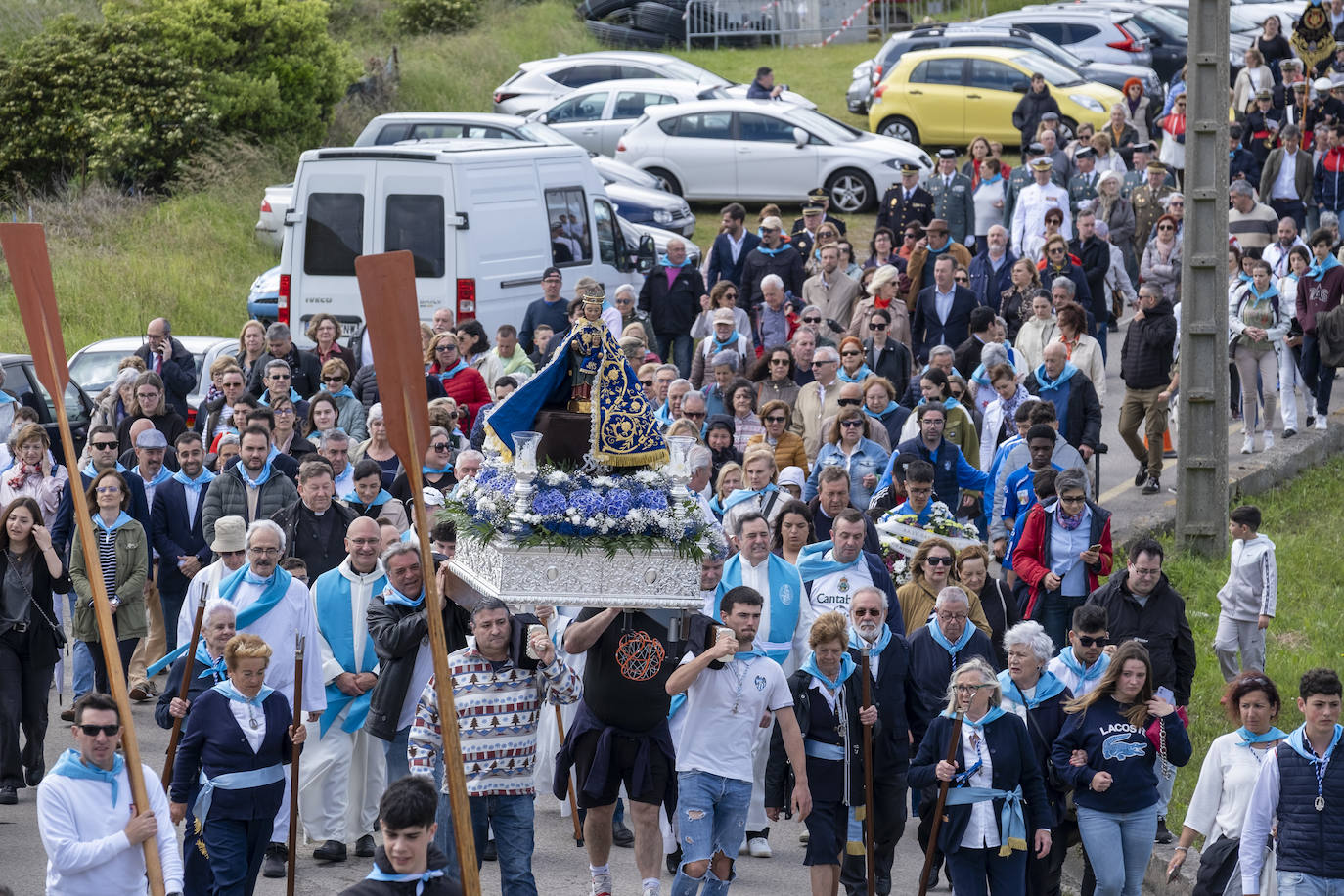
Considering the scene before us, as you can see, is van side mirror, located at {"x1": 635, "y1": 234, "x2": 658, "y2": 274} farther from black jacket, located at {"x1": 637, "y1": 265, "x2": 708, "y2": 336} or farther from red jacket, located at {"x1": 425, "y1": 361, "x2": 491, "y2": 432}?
red jacket, located at {"x1": 425, "y1": 361, "x2": 491, "y2": 432}

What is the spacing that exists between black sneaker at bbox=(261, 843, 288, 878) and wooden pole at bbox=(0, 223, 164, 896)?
8.71 ft

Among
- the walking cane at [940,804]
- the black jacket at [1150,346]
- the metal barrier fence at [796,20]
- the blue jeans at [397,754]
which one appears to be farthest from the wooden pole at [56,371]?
the metal barrier fence at [796,20]

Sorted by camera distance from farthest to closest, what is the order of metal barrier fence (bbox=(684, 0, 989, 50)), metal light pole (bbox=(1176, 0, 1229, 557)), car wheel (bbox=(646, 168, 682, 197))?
metal barrier fence (bbox=(684, 0, 989, 50)), car wheel (bbox=(646, 168, 682, 197)), metal light pole (bbox=(1176, 0, 1229, 557))

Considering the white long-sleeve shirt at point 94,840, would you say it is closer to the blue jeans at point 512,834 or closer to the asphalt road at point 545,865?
the blue jeans at point 512,834

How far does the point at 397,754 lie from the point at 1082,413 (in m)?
7.16

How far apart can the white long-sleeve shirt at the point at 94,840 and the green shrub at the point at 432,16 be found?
3353 centimetres

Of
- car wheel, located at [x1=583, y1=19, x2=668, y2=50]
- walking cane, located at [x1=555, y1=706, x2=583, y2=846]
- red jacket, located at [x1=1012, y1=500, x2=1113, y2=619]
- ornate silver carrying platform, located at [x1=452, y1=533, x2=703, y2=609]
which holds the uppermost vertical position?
car wheel, located at [x1=583, y1=19, x2=668, y2=50]

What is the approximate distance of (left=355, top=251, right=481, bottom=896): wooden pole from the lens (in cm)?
672

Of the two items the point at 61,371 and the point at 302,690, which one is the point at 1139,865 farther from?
the point at 61,371

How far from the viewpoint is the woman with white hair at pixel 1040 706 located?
32.7 feet

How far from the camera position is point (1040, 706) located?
10.3 meters

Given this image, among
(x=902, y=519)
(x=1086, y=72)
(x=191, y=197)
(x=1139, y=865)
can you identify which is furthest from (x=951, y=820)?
(x=1086, y=72)

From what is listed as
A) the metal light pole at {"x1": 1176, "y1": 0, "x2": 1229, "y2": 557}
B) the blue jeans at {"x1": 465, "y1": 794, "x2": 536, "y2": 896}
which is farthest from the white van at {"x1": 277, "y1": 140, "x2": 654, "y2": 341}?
the blue jeans at {"x1": 465, "y1": 794, "x2": 536, "y2": 896}

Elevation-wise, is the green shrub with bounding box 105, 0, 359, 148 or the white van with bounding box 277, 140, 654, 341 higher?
the green shrub with bounding box 105, 0, 359, 148
